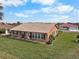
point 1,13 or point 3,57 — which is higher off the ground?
point 1,13

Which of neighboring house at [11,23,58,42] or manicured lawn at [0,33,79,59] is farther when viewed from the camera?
neighboring house at [11,23,58,42]

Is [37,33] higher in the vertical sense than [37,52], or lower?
higher

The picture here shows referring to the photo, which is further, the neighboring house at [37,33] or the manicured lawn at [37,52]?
the neighboring house at [37,33]

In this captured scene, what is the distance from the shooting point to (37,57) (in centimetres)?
3152

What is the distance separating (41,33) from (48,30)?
215 centimetres

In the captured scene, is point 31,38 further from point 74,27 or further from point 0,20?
point 0,20

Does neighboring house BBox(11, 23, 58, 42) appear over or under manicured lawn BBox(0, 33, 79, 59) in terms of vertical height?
over

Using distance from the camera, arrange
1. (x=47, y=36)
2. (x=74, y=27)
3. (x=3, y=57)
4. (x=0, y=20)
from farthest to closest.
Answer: (x=0, y=20), (x=74, y=27), (x=47, y=36), (x=3, y=57)

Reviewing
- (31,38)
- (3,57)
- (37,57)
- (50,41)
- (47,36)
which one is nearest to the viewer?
(3,57)

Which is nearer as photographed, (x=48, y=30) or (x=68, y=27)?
(x=48, y=30)

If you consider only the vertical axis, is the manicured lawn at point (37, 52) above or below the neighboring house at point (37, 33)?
below

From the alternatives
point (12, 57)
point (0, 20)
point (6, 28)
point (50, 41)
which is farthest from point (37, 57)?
point (0, 20)

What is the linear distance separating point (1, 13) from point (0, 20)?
12.1 feet

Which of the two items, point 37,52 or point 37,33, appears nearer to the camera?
point 37,52
